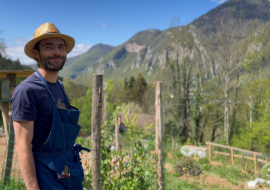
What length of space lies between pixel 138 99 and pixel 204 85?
1815cm

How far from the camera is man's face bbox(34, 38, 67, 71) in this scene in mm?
1724

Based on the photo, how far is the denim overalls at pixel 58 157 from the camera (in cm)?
160

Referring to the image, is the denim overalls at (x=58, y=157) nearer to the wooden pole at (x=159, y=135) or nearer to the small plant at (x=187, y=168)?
the wooden pole at (x=159, y=135)

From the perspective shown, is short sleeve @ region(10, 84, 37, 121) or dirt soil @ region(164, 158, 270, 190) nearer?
short sleeve @ region(10, 84, 37, 121)

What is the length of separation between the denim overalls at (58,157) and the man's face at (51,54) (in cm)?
10

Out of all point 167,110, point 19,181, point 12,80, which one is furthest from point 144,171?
point 167,110

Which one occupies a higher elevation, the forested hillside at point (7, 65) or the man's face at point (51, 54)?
the forested hillside at point (7, 65)

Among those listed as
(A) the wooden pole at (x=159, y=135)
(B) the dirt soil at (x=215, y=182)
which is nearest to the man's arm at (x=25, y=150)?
(A) the wooden pole at (x=159, y=135)

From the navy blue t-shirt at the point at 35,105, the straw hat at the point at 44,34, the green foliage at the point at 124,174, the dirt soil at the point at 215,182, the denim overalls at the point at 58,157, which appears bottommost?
the dirt soil at the point at 215,182

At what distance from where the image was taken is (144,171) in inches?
143

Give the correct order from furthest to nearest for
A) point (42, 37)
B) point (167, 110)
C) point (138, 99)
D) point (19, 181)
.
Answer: point (138, 99)
point (167, 110)
point (19, 181)
point (42, 37)

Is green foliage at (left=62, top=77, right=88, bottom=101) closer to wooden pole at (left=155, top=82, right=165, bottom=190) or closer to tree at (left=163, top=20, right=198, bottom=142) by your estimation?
tree at (left=163, top=20, right=198, bottom=142)

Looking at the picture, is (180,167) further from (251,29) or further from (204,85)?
(251,29)

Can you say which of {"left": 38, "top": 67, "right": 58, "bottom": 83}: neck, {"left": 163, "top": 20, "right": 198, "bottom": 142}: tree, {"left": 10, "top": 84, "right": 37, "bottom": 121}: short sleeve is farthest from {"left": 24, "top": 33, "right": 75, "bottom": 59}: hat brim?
{"left": 163, "top": 20, "right": 198, "bottom": 142}: tree
